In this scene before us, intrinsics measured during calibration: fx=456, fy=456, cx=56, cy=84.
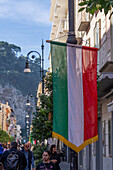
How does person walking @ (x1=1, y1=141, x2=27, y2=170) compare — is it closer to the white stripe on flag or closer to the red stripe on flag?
the white stripe on flag

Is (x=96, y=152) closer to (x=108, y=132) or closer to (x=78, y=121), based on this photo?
(x=108, y=132)

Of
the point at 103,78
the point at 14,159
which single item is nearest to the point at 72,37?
the point at 14,159

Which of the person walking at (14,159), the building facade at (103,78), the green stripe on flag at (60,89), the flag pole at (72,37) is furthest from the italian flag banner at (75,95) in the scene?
the building facade at (103,78)

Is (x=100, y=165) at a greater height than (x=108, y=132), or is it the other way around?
(x=108, y=132)

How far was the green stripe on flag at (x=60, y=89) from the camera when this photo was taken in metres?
8.97

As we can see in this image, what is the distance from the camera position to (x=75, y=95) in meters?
8.88

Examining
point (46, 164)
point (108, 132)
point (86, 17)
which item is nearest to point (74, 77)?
point (46, 164)

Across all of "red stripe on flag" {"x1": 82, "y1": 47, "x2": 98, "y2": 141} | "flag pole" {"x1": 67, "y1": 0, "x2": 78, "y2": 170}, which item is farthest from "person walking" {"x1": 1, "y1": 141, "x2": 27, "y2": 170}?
"red stripe on flag" {"x1": 82, "y1": 47, "x2": 98, "y2": 141}

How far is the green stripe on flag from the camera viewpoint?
8969mm

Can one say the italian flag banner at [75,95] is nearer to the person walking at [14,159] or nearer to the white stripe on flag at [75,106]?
the white stripe on flag at [75,106]

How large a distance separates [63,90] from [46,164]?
176 cm

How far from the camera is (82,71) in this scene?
8.90m

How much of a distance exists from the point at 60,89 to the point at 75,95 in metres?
0.38

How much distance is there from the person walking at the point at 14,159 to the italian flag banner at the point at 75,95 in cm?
350
